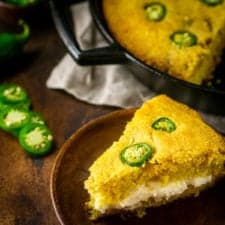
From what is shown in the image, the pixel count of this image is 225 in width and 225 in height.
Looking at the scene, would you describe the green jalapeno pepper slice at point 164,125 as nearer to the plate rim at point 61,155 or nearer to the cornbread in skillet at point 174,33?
the plate rim at point 61,155

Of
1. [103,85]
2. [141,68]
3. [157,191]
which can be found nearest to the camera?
[157,191]

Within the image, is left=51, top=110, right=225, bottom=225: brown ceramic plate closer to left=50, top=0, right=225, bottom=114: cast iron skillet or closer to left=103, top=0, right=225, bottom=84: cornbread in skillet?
left=50, top=0, right=225, bottom=114: cast iron skillet

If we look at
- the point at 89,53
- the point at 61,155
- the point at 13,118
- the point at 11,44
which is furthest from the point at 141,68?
the point at 11,44

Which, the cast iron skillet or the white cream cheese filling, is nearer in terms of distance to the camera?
the white cream cheese filling

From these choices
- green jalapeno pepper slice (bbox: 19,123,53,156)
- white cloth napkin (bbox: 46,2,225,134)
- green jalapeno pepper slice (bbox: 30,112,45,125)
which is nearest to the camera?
green jalapeno pepper slice (bbox: 19,123,53,156)

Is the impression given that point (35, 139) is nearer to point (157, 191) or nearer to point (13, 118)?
point (13, 118)

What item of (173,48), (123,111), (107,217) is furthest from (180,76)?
(107,217)

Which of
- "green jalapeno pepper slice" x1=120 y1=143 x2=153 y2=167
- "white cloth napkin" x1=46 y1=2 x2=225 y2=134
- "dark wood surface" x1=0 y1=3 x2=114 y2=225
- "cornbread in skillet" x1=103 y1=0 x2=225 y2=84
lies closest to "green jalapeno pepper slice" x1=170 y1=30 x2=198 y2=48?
"cornbread in skillet" x1=103 y1=0 x2=225 y2=84

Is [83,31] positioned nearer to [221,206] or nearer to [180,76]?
[180,76]
